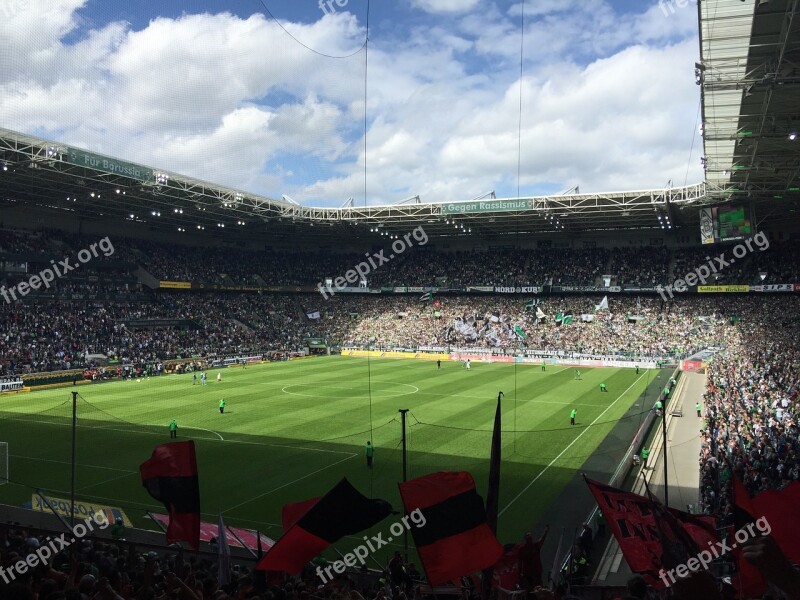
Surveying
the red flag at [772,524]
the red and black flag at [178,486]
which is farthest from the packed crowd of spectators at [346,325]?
the red flag at [772,524]

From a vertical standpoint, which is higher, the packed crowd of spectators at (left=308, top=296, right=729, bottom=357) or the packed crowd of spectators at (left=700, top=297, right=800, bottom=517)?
the packed crowd of spectators at (left=308, top=296, right=729, bottom=357)

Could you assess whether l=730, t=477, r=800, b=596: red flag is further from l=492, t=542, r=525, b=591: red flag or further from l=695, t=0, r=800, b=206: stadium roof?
l=695, t=0, r=800, b=206: stadium roof

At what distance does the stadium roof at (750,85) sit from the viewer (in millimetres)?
18891

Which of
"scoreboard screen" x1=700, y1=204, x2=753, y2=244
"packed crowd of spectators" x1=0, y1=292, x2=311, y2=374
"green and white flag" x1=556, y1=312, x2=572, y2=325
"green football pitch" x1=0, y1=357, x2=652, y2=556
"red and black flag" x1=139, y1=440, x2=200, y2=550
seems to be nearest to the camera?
"red and black flag" x1=139, y1=440, x2=200, y2=550

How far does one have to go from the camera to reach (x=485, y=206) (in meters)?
58.2

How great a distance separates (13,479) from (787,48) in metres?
29.9

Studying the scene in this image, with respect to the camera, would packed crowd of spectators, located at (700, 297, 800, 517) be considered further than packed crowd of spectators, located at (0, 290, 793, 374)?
No
